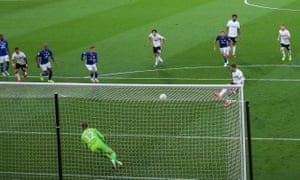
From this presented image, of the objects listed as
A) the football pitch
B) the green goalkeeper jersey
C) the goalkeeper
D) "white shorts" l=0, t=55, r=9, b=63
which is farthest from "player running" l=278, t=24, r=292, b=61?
the green goalkeeper jersey

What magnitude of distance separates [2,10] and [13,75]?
1791 cm

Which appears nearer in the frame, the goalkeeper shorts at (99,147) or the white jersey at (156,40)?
the goalkeeper shorts at (99,147)

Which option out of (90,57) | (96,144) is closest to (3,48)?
(90,57)

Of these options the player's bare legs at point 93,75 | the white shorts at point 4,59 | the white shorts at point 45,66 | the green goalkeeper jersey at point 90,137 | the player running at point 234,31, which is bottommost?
the green goalkeeper jersey at point 90,137

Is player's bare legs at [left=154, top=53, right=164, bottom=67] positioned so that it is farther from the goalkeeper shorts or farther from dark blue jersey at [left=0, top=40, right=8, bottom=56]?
the goalkeeper shorts

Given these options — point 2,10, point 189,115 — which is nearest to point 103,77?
point 189,115

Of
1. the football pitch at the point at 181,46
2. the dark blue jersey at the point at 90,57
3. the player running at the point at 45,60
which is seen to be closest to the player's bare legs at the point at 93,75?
the dark blue jersey at the point at 90,57

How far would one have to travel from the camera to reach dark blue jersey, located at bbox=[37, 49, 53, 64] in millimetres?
27062

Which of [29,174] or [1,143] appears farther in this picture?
[1,143]

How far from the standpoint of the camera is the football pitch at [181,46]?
20266mm

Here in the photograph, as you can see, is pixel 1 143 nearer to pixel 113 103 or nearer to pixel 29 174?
pixel 29 174

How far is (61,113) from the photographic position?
20.9 metres

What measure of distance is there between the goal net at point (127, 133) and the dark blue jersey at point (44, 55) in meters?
5.57

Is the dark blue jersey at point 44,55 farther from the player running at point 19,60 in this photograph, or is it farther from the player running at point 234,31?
the player running at point 234,31
